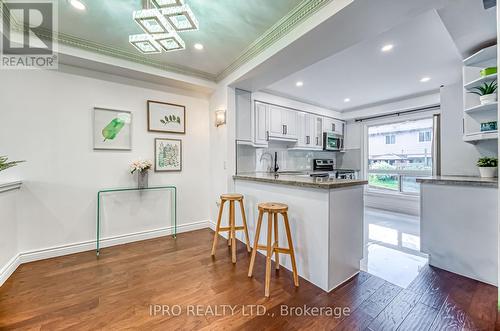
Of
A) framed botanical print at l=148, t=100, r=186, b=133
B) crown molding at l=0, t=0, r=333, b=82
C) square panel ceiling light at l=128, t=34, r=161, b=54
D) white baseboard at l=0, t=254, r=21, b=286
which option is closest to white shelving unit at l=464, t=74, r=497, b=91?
crown molding at l=0, t=0, r=333, b=82

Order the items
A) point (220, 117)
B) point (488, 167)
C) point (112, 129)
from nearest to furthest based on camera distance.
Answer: point (488, 167)
point (112, 129)
point (220, 117)

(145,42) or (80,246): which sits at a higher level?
(145,42)

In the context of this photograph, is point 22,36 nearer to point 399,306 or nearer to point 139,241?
point 139,241

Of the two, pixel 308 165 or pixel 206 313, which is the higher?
pixel 308 165

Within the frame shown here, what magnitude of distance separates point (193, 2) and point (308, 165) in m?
4.30

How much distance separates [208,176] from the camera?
143 inches

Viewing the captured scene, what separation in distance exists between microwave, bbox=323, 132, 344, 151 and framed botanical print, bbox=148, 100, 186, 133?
11.5ft

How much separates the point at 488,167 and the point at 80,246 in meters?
4.99

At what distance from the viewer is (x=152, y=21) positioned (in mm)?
1629

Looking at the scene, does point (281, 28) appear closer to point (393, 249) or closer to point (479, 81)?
point (479, 81)

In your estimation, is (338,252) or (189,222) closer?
(338,252)

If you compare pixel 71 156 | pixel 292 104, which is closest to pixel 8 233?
pixel 71 156

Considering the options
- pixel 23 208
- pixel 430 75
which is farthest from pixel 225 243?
pixel 430 75

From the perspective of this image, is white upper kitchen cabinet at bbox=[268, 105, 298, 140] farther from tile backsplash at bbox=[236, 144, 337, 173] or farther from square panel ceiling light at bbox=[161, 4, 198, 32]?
square panel ceiling light at bbox=[161, 4, 198, 32]
